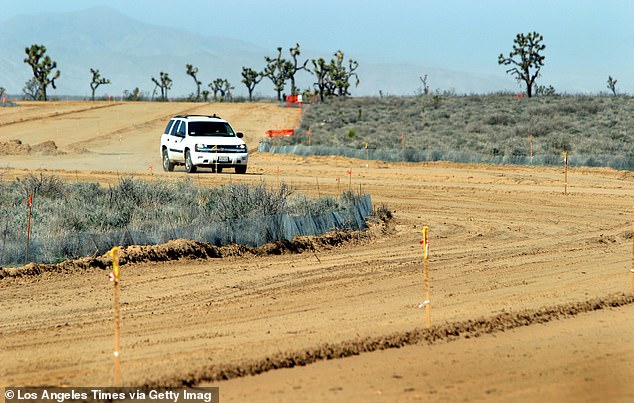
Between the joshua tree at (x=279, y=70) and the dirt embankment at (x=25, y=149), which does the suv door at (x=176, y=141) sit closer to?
the dirt embankment at (x=25, y=149)

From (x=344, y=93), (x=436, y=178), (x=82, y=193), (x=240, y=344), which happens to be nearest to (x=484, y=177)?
(x=436, y=178)

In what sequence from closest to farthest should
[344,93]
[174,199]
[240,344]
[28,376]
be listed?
[28,376], [240,344], [174,199], [344,93]

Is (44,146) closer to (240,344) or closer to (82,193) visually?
(82,193)

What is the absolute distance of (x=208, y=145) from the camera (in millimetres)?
32344

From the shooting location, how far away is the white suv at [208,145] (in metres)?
32.3

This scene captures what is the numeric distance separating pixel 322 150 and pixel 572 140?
1058cm

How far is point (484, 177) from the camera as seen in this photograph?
1284 inches

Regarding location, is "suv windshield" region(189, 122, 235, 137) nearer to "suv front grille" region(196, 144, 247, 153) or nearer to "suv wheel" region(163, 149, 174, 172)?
"suv front grille" region(196, 144, 247, 153)

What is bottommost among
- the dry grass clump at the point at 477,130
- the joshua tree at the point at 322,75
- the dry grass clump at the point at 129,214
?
the dry grass clump at the point at 129,214

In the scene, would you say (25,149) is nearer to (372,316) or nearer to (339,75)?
(372,316)

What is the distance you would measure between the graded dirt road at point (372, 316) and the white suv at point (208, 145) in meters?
10.4

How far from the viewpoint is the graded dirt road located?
31.1ft

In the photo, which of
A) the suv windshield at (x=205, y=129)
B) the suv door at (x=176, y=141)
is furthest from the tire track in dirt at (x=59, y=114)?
the suv windshield at (x=205, y=129)

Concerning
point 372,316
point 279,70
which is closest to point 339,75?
point 279,70
